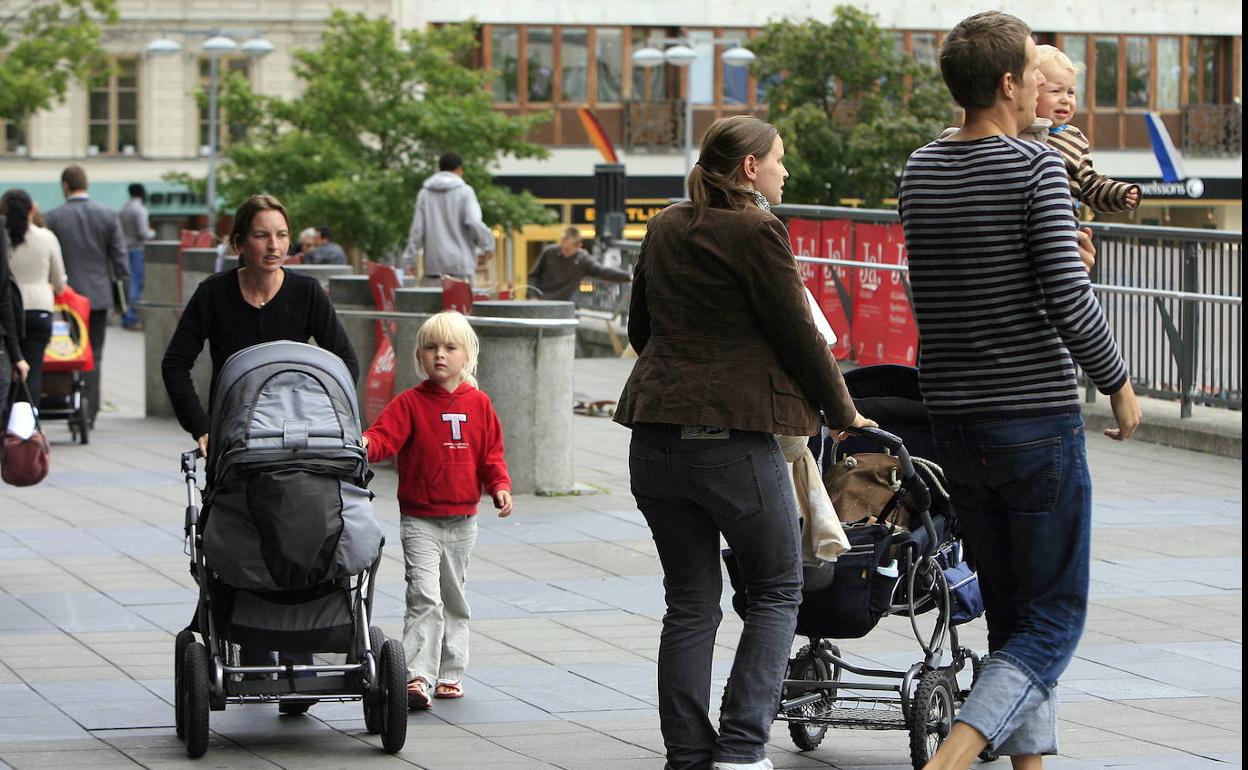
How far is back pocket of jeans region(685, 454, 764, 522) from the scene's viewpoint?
557cm

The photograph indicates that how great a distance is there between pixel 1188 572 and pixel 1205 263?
568 centimetres

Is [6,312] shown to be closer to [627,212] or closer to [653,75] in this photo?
[627,212]

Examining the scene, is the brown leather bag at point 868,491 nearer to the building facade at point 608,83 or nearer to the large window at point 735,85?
the building facade at point 608,83

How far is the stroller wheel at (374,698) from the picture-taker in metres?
6.45

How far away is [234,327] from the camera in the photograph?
7215mm

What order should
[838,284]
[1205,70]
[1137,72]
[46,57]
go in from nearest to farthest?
→ [838,284] < [46,57] < [1137,72] < [1205,70]

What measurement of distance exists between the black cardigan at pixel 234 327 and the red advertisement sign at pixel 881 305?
1035 cm

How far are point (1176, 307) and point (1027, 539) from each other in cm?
1049

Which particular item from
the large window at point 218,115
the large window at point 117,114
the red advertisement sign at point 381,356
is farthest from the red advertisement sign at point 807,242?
the large window at point 117,114

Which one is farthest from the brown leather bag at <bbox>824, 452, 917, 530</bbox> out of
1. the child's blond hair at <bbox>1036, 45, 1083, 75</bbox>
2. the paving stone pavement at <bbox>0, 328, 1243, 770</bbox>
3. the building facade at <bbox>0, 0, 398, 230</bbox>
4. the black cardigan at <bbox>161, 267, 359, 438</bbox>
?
the building facade at <bbox>0, 0, 398, 230</bbox>

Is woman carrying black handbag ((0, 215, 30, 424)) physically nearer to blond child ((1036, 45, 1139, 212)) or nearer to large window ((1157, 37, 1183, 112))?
blond child ((1036, 45, 1139, 212))

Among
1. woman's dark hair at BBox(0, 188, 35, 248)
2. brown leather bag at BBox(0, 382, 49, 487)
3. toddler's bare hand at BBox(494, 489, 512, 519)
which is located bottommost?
brown leather bag at BBox(0, 382, 49, 487)

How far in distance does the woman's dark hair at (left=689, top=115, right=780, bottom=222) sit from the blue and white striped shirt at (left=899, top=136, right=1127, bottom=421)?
1.75ft

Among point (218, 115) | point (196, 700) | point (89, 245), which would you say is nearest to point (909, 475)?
point (196, 700)
